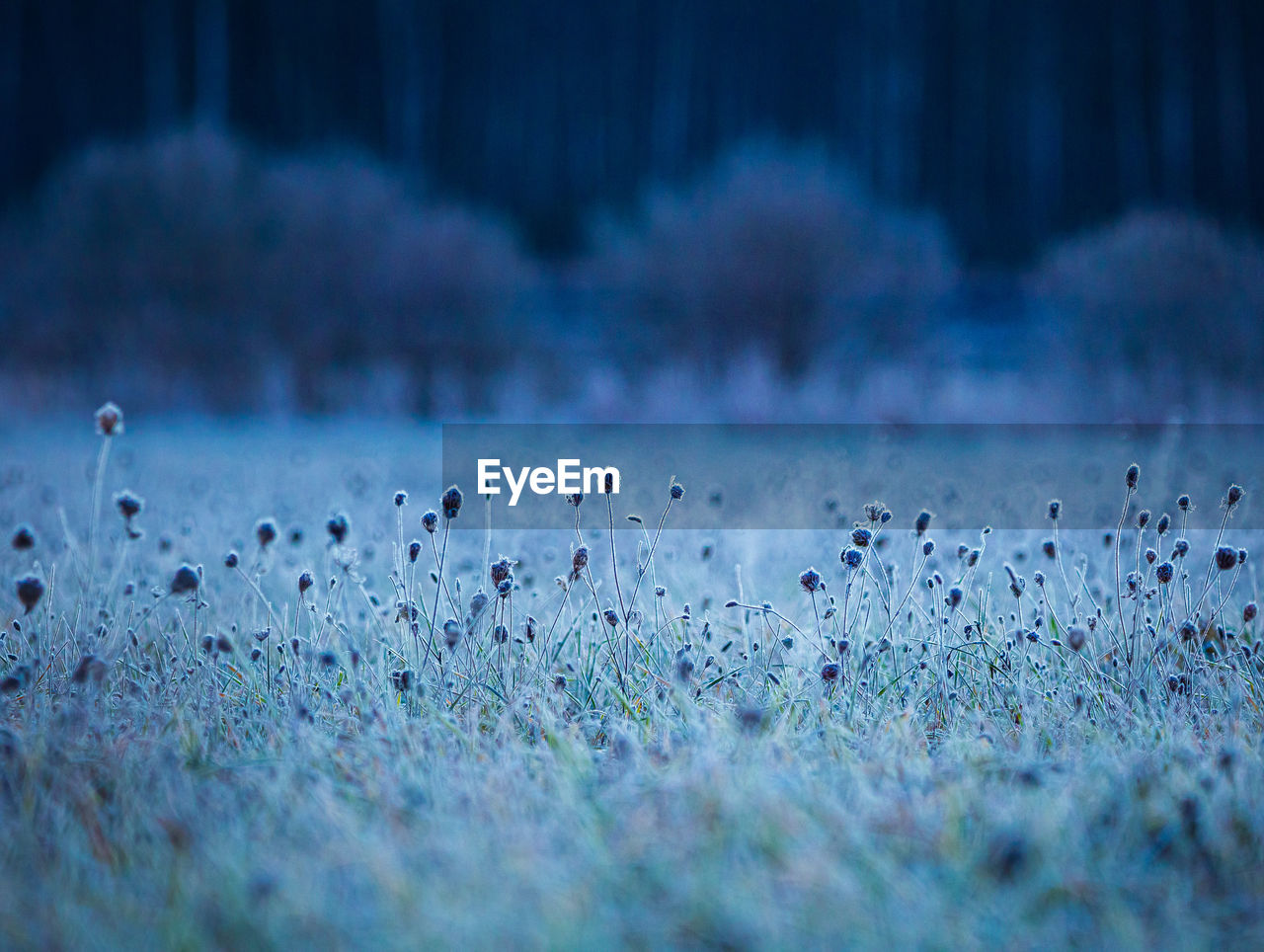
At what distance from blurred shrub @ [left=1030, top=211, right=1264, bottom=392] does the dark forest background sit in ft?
0.09

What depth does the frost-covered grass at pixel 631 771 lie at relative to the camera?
1.27 metres

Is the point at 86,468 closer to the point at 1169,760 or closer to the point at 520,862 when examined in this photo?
the point at 520,862

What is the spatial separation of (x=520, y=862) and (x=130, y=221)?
11.0m

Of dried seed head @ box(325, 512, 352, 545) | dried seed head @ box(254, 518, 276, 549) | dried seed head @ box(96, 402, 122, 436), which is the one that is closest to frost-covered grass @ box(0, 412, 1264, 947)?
dried seed head @ box(325, 512, 352, 545)

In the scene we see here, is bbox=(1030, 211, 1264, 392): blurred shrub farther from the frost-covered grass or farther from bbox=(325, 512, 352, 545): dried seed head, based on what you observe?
bbox=(325, 512, 352, 545): dried seed head

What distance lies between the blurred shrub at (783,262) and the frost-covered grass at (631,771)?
6.72 meters

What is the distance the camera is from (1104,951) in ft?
3.99

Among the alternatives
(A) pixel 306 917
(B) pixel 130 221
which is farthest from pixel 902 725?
(B) pixel 130 221

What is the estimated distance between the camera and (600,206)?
9.84 metres

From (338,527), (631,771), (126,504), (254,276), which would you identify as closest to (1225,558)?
(631,771)

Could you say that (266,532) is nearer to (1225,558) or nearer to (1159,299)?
(1225,558)

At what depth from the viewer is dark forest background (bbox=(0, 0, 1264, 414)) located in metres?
8.87

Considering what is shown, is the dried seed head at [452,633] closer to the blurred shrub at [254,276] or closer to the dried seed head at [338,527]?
the dried seed head at [338,527]

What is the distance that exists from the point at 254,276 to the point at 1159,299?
10035mm
